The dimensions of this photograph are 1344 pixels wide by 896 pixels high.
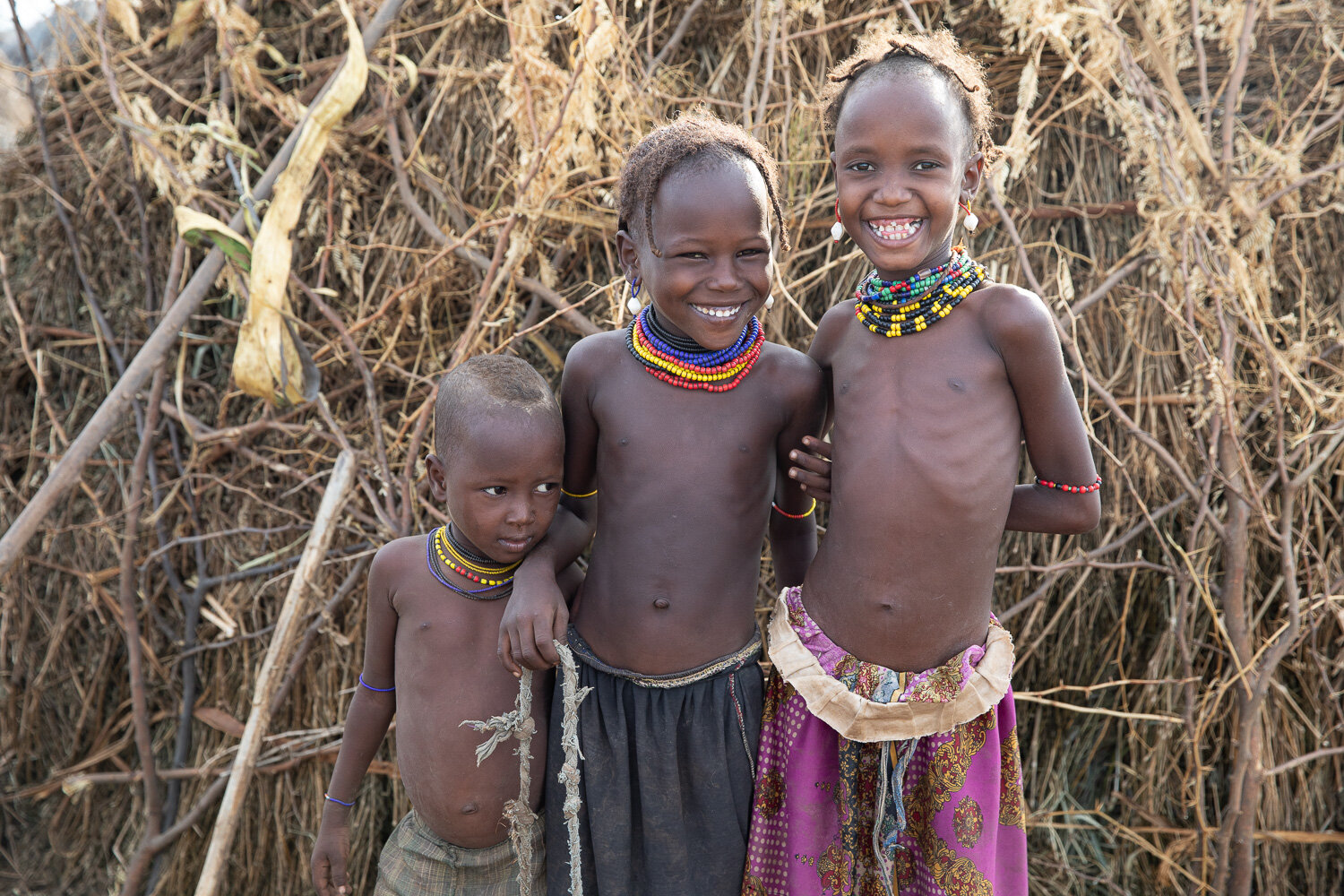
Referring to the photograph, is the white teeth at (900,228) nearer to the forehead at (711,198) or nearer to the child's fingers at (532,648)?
the forehead at (711,198)

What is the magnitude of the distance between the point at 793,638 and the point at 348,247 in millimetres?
1911

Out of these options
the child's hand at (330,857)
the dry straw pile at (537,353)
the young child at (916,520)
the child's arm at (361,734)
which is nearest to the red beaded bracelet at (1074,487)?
the young child at (916,520)

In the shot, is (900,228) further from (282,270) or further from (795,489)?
(282,270)

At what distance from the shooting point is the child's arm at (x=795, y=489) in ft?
5.83

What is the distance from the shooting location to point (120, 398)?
7.72 feet

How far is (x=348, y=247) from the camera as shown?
112 inches

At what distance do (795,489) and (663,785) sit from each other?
1.98 ft

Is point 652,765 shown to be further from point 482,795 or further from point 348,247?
point 348,247

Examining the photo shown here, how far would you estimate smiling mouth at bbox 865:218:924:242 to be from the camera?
1.57m

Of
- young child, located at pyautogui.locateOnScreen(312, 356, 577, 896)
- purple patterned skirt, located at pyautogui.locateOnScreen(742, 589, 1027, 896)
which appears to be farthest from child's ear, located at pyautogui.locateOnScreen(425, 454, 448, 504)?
purple patterned skirt, located at pyautogui.locateOnScreen(742, 589, 1027, 896)

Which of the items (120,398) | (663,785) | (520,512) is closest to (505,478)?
(520,512)

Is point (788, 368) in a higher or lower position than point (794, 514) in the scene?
higher

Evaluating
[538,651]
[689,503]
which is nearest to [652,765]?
[538,651]

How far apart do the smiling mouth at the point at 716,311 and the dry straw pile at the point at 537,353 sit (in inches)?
28.5
